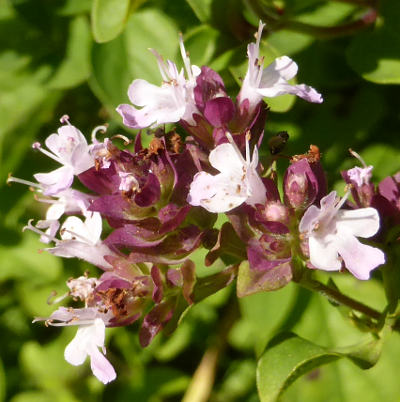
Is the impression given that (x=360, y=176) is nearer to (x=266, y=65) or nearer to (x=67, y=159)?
Answer: (x=266, y=65)

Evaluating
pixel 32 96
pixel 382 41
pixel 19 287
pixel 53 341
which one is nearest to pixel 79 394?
pixel 53 341

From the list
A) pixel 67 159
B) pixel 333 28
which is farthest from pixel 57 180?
pixel 333 28

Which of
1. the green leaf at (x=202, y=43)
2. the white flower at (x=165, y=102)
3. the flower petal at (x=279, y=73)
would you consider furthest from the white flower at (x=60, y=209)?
the green leaf at (x=202, y=43)

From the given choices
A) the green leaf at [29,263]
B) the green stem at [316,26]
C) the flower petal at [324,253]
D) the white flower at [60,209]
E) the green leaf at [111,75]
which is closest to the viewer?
the flower petal at [324,253]

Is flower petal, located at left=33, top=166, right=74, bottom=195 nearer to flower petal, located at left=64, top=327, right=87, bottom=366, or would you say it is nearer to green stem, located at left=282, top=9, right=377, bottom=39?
flower petal, located at left=64, top=327, right=87, bottom=366

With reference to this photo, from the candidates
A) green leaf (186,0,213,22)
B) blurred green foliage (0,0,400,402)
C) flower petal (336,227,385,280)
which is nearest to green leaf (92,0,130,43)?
blurred green foliage (0,0,400,402)

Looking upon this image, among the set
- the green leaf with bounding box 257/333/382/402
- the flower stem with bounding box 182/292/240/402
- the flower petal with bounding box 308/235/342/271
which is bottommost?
the flower stem with bounding box 182/292/240/402

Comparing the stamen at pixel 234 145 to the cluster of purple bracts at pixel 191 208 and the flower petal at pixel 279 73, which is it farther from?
the flower petal at pixel 279 73
